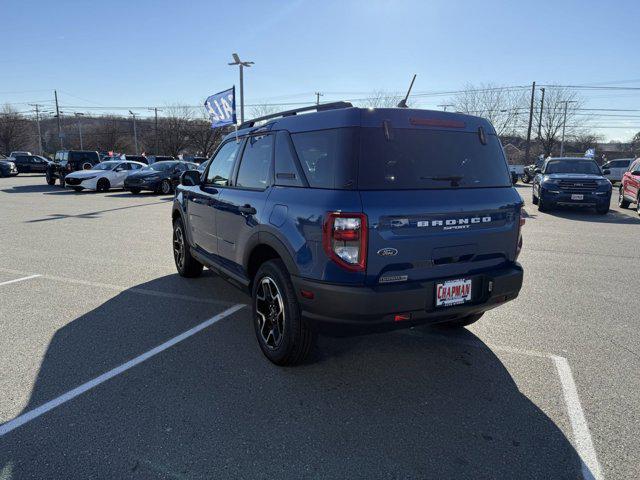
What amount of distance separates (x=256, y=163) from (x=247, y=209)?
47 cm

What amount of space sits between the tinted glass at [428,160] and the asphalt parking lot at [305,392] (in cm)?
149

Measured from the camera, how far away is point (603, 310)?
4.89m

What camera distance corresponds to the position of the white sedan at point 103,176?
20453 mm

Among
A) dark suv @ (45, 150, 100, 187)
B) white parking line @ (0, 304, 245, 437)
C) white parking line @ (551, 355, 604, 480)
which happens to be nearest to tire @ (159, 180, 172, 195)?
dark suv @ (45, 150, 100, 187)

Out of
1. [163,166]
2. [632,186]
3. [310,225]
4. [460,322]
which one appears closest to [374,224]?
[310,225]

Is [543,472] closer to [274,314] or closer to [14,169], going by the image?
[274,314]

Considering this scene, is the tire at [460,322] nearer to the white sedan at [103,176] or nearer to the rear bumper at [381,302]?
the rear bumper at [381,302]

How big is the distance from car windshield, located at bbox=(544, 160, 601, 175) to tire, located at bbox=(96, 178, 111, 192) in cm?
1906

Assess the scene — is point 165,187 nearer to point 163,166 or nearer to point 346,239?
point 163,166

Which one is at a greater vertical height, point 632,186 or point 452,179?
point 452,179

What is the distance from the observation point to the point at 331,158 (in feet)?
9.77

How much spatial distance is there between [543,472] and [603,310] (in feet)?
10.7

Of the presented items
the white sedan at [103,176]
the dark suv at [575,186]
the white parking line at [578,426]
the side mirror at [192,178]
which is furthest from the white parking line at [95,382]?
the white sedan at [103,176]

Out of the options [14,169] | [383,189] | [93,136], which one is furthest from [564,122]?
[93,136]
